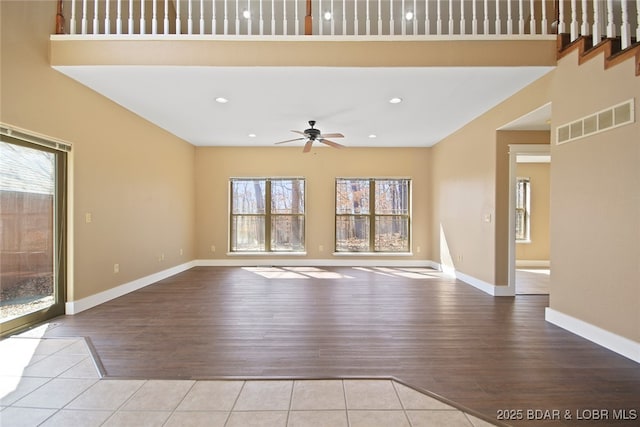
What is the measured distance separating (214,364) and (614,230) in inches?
144

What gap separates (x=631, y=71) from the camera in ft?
8.46

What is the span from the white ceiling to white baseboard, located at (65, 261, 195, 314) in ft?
8.80

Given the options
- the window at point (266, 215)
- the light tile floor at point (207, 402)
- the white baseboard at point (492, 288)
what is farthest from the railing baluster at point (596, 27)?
the window at point (266, 215)

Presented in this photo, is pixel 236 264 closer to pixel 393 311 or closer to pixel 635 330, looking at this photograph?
pixel 393 311

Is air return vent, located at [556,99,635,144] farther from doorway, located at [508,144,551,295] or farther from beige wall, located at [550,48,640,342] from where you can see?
doorway, located at [508,144,551,295]

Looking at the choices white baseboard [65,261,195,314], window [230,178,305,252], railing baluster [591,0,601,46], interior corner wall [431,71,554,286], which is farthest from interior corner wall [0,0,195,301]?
railing baluster [591,0,601,46]

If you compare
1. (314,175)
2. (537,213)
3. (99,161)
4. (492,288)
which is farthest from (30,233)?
(537,213)

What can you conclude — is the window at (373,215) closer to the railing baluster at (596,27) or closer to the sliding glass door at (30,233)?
the railing baluster at (596,27)

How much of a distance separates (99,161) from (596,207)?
5739 millimetres

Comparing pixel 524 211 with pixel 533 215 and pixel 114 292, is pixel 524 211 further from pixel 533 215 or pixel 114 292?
pixel 114 292

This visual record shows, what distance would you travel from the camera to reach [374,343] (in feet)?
9.29

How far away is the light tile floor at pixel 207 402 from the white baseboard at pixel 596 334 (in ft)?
5.99

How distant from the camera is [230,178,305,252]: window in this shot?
23.7 feet

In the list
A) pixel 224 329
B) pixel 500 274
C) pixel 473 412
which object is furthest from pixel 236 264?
pixel 473 412
